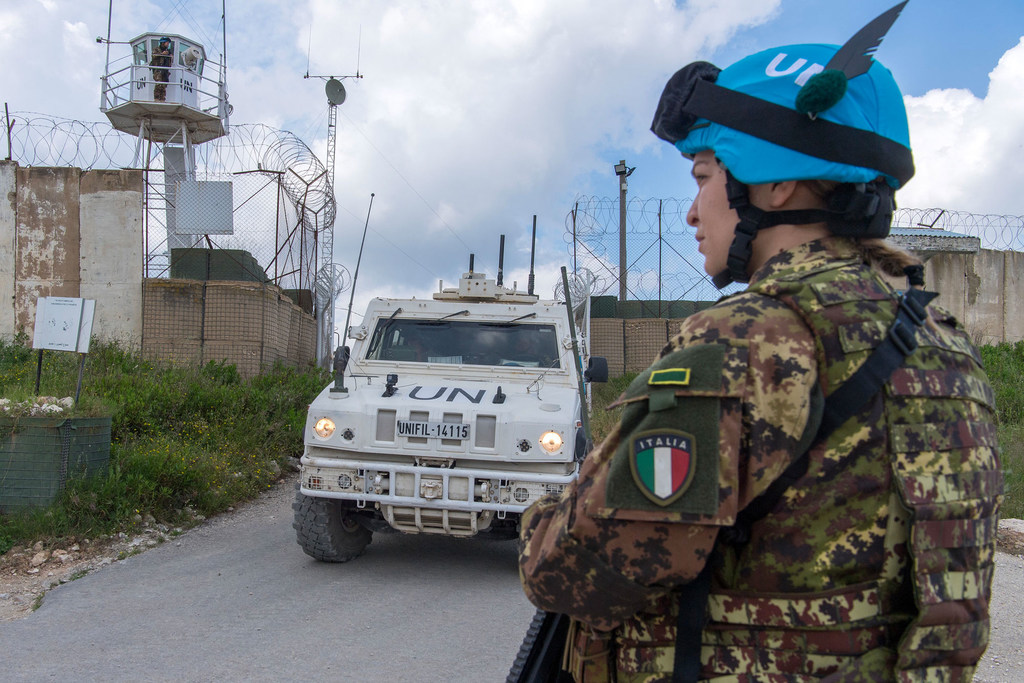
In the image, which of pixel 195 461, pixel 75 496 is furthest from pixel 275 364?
pixel 75 496

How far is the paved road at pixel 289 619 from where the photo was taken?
3.45 meters

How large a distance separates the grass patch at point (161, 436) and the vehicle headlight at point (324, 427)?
202 centimetres

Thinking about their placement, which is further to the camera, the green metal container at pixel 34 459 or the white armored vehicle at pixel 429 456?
the green metal container at pixel 34 459

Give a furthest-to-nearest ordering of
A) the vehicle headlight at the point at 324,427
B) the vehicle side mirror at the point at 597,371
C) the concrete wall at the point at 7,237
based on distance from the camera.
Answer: the concrete wall at the point at 7,237, the vehicle side mirror at the point at 597,371, the vehicle headlight at the point at 324,427

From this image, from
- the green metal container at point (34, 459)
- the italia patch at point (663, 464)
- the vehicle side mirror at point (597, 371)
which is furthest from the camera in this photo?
the green metal container at point (34, 459)

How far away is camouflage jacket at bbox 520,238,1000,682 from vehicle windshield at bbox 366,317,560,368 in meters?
4.78

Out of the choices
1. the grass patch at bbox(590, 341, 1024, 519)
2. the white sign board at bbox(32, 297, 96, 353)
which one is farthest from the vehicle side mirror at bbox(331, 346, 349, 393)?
the white sign board at bbox(32, 297, 96, 353)

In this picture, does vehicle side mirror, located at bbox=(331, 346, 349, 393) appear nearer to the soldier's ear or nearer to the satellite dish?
the soldier's ear

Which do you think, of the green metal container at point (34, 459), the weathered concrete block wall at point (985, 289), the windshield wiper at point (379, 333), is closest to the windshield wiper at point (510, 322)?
the windshield wiper at point (379, 333)

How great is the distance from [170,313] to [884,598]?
35.0 feet

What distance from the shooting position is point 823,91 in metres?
1.11

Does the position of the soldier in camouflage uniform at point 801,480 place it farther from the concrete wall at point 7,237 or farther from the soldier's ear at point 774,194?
the concrete wall at point 7,237

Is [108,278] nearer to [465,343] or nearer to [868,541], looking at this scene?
[465,343]

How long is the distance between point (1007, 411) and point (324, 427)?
8.01m
